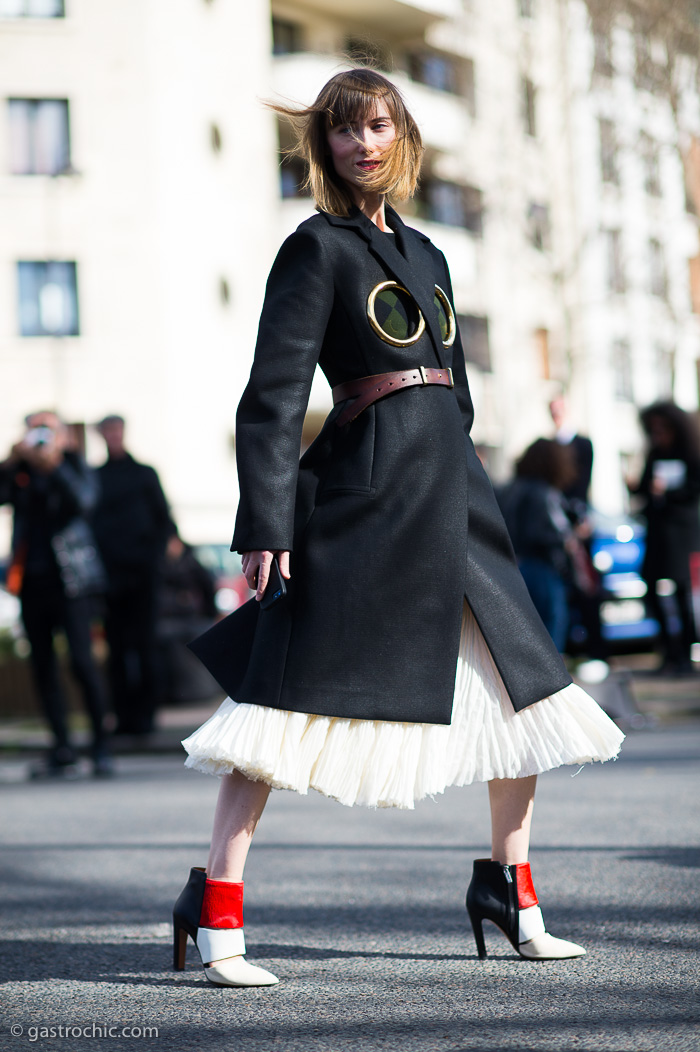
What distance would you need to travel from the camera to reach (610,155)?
81.3 feet

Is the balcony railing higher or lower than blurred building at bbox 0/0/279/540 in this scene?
higher

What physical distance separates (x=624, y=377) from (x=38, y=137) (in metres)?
17.7

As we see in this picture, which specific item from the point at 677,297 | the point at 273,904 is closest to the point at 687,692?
the point at 273,904

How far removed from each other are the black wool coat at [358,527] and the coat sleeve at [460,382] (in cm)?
14

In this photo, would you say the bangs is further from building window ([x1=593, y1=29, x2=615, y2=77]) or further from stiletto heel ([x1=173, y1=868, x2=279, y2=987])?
building window ([x1=593, y1=29, x2=615, y2=77])

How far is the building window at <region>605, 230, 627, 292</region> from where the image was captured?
2821cm

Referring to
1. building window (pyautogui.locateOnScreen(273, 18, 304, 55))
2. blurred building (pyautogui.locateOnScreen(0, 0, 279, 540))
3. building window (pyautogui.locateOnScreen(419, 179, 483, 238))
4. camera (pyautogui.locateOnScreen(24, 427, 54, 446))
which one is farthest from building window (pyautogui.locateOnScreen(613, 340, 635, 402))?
camera (pyautogui.locateOnScreen(24, 427, 54, 446))

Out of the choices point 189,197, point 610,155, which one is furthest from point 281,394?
point 189,197

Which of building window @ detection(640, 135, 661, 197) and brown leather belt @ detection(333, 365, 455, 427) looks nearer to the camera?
brown leather belt @ detection(333, 365, 455, 427)

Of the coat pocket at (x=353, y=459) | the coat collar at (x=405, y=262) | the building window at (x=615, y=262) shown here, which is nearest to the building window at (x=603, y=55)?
A: the building window at (x=615, y=262)

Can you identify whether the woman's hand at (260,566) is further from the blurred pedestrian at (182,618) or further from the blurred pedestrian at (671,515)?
the blurred pedestrian at (671,515)

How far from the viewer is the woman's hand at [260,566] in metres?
3.05

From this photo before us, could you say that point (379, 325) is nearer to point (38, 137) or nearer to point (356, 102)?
point (356, 102)

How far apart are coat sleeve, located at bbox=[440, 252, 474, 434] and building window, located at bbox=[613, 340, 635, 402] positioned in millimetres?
35289
